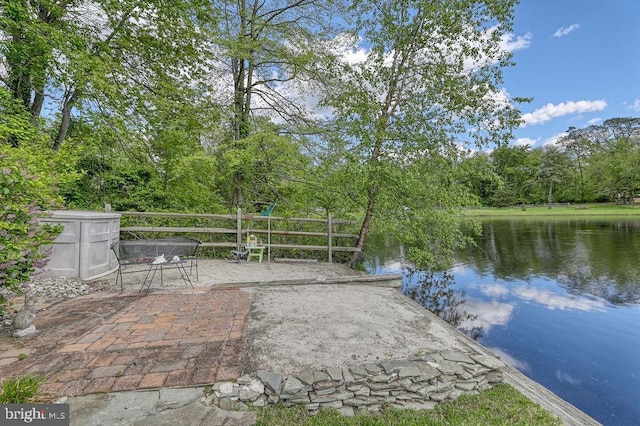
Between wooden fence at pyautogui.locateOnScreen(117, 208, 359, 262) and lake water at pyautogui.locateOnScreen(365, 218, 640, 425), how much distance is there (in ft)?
8.06

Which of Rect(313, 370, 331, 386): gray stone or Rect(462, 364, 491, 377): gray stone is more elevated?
Rect(313, 370, 331, 386): gray stone

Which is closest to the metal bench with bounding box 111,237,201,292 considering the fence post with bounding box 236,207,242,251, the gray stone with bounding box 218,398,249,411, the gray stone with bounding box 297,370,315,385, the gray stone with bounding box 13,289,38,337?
the gray stone with bounding box 13,289,38,337

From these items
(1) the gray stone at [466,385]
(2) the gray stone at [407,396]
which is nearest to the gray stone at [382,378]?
(2) the gray stone at [407,396]

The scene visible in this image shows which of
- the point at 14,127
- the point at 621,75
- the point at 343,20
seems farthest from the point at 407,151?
the point at 621,75

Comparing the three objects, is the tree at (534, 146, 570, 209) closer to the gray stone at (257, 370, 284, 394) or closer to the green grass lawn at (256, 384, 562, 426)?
the green grass lawn at (256, 384, 562, 426)

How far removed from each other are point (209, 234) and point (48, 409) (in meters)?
6.27

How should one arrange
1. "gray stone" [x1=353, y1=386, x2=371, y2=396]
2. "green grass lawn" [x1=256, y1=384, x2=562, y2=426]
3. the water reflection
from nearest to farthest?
"green grass lawn" [x1=256, y1=384, x2=562, y2=426] < "gray stone" [x1=353, y1=386, x2=371, y2=396] < the water reflection

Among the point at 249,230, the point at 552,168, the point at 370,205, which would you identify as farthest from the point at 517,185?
the point at 249,230

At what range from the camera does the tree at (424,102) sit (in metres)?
6.02

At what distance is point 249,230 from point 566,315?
7407mm

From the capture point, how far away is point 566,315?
6016 millimetres

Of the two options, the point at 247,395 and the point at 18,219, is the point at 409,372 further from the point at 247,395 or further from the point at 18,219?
the point at 18,219

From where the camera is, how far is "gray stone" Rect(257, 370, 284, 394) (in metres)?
2.12

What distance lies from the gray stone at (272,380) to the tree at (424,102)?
440 cm
